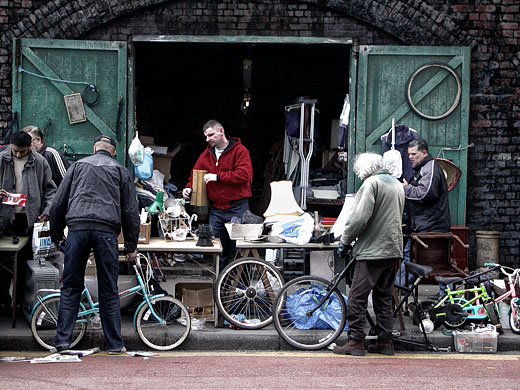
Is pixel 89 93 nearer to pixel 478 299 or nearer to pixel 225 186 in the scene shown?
pixel 225 186

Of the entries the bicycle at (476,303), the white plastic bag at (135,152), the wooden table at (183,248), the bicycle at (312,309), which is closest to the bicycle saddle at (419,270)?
the bicycle at (312,309)

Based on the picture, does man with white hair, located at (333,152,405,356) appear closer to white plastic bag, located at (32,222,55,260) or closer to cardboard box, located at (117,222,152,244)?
cardboard box, located at (117,222,152,244)

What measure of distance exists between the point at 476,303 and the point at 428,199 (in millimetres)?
1446

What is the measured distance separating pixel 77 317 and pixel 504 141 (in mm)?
6427

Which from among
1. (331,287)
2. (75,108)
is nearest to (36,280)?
(331,287)

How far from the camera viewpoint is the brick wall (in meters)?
11.0

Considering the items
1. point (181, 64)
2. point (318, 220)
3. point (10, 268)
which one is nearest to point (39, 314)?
point (10, 268)

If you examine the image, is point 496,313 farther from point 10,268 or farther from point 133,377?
point 10,268

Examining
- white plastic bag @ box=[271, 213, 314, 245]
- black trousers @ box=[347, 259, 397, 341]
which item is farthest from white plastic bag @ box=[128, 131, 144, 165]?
black trousers @ box=[347, 259, 397, 341]

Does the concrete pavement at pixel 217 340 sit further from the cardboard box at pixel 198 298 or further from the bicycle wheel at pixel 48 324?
the cardboard box at pixel 198 298

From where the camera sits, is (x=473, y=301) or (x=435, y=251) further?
(x=435, y=251)

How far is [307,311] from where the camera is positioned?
323 inches

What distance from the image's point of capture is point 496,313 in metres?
8.55

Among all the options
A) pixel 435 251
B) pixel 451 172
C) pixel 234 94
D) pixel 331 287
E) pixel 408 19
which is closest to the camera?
pixel 331 287
